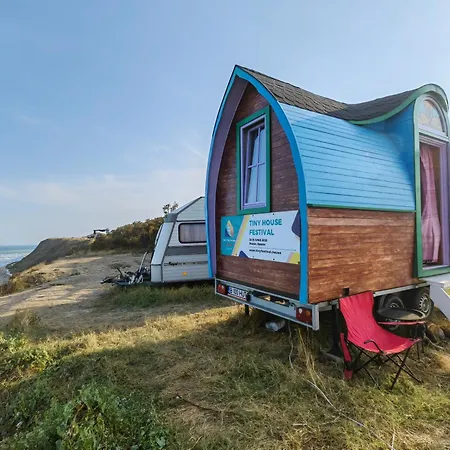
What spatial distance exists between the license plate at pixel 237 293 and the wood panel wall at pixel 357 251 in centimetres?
154

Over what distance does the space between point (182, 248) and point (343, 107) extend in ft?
19.8

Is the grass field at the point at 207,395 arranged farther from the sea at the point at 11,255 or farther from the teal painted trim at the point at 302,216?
the sea at the point at 11,255

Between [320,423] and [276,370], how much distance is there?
3.45 feet

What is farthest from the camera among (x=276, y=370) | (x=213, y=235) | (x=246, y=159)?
(x=213, y=235)

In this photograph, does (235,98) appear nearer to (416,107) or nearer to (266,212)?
(266,212)

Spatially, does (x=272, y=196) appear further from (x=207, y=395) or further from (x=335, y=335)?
(x=207, y=395)

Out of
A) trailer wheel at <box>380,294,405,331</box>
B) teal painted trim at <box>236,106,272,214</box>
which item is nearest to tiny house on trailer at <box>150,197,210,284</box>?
teal painted trim at <box>236,106,272,214</box>

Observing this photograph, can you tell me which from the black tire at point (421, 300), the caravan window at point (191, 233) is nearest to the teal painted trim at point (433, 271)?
the black tire at point (421, 300)

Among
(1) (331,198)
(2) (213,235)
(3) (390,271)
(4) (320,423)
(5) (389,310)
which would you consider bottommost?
(4) (320,423)

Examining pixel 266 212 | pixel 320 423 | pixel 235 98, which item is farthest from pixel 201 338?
pixel 235 98

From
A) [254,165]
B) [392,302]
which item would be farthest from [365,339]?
[254,165]

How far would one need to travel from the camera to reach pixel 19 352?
4871 millimetres

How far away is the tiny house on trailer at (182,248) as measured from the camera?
31.3 ft

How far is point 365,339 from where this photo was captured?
405 centimetres
